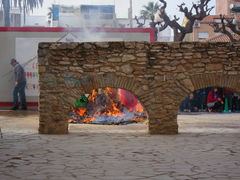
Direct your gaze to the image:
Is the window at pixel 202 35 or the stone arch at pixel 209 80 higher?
the window at pixel 202 35

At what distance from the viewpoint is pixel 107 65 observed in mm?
A: 10094

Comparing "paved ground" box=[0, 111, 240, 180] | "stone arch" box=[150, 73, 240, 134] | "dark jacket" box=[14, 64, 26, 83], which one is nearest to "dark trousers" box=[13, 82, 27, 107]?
"dark jacket" box=[14, 64, 26, 83]

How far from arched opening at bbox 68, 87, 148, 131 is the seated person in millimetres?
4684

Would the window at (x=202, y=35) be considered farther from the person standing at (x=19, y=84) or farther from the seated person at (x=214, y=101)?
the person standing at (x=19, y=84)

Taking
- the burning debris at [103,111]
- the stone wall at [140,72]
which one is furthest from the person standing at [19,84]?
the stone wall at [140,72]

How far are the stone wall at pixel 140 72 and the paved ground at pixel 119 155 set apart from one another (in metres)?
0.69

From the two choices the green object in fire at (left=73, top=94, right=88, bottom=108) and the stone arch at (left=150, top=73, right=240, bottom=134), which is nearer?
the stone arch at (left=150, top=73, right=240, bottom=134)

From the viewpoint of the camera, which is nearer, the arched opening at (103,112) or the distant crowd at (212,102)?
the arched opening at (103,112)

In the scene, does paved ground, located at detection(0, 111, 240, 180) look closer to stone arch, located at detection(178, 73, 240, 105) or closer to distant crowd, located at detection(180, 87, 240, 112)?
stone arch, located at detection(178, 73, 240, 105)

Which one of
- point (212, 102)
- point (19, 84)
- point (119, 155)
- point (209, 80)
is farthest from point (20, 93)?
point (119, 155)

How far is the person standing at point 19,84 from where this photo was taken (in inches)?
642

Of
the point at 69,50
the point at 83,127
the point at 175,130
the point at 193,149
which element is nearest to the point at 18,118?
the point at 83,127

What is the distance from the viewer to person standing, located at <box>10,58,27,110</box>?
16.3 meters

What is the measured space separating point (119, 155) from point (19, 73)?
403 inches
